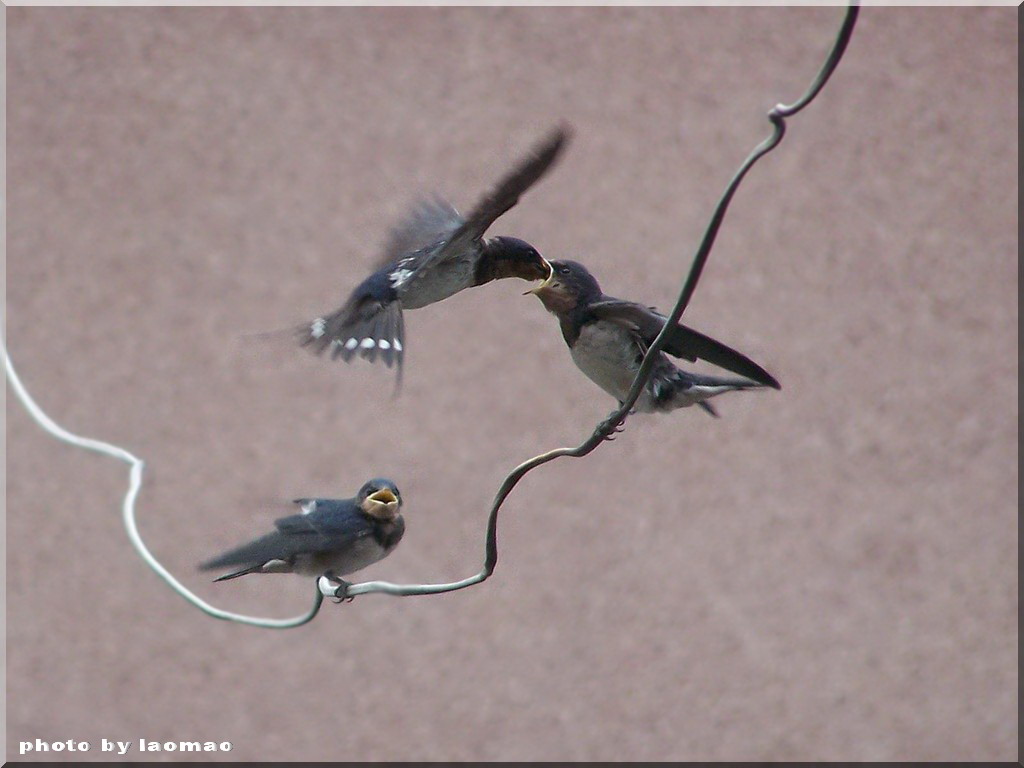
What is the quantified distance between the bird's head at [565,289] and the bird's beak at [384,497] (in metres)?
0.37

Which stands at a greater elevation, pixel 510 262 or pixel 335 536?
pixel 510 262

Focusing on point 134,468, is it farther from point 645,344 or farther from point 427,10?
point 427,10

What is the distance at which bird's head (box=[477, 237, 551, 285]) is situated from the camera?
1.79m

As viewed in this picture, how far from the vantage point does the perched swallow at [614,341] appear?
178 cm

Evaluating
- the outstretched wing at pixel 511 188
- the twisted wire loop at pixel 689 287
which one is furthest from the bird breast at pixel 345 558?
the outstretched wing at pixel 511 188

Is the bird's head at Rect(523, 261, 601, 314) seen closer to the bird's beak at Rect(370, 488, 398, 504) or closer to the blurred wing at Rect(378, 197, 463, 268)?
the blurred wing at Rect(378, 197, 463, 268)

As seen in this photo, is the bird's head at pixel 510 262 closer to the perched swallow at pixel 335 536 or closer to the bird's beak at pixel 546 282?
the bird's beak at pixel 546 282

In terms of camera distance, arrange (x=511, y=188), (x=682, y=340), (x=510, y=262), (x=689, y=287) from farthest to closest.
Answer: (x=510, y=262), (x=682, y=340), (x=511, y=188), (x=689, y=287)

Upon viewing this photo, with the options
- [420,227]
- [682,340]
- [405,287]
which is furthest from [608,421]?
[420,227]

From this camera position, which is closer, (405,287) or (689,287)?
(689,287)

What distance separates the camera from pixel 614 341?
1.81m

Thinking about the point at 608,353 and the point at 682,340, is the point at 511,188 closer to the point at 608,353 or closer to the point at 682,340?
the point at 682,340

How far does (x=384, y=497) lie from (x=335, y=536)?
9cm

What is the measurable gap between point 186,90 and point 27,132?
45 centimetres
